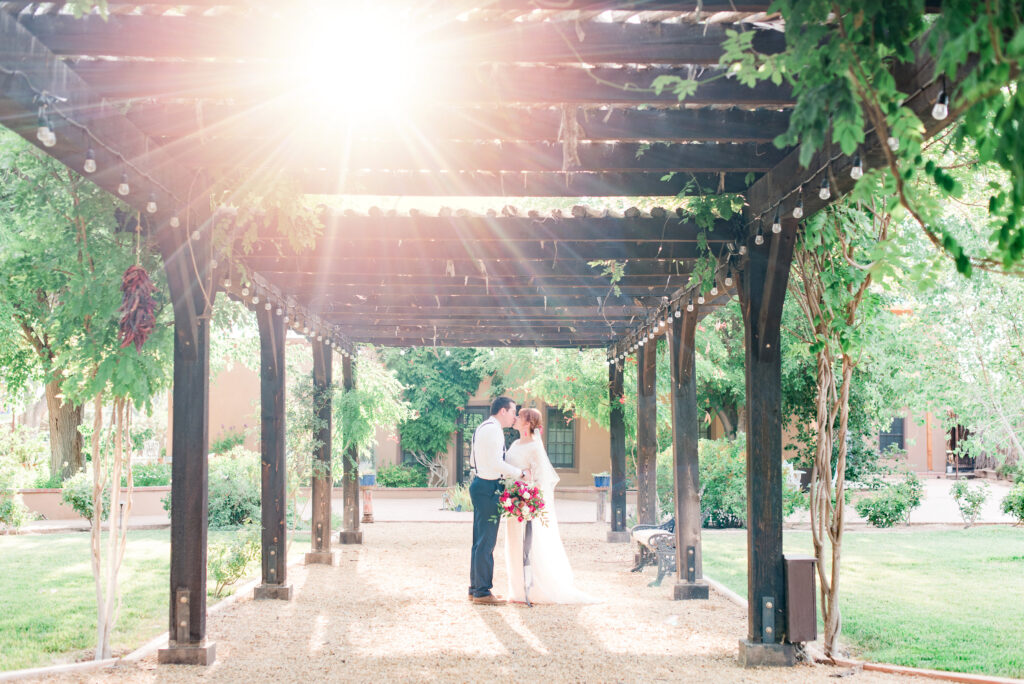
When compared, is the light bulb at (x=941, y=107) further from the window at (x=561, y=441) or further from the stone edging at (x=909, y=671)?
the window at (x=561, y=441)

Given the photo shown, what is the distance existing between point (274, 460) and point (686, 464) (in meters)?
3.88

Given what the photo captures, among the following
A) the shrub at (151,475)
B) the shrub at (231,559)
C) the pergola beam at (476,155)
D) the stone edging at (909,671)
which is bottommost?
the stone edging at (909,671)

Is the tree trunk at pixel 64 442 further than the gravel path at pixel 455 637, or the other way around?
the tree trunk at pixel 64 442

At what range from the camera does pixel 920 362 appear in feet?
42.8

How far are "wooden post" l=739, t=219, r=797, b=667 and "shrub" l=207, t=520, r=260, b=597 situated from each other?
4739 millimetres

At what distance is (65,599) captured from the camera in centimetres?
812

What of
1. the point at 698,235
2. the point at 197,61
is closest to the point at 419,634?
the point at 698,235

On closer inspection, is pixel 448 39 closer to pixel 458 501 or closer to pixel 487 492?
pixel 487 492

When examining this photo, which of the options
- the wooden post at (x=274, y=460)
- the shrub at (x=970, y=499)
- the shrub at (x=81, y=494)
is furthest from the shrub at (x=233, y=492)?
the shrub at (x=970, y=499)

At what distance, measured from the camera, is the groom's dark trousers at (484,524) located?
24.7 feet

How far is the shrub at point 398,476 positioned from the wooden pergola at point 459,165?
13535mm

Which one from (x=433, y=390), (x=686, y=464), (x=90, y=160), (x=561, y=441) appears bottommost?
(x=561, y=441)

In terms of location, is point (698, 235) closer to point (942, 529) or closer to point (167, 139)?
point (167, 139)

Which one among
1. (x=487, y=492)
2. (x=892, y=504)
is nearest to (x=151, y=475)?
(x=487, y=492)
